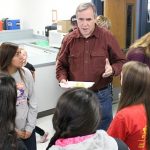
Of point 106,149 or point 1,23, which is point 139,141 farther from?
point 1,23

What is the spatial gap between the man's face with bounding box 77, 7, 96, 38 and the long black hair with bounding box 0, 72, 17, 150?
3.22 ft

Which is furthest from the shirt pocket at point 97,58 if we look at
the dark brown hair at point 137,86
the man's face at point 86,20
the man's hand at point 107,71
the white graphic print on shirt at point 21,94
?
the dark brown hair at point 137,86

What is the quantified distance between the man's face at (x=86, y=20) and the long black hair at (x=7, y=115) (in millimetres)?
982

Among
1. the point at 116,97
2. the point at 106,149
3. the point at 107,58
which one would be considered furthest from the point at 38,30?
the point at 106,149

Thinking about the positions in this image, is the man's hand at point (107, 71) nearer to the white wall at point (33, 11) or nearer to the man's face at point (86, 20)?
the man's face at point (86, 20)

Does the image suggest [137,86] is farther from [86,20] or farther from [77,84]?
[86,20]

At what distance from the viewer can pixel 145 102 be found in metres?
1.48

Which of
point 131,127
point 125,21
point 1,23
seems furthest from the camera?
point 1,23

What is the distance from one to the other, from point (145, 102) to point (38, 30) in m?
4.66

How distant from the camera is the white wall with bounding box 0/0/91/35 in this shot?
17.9 feet

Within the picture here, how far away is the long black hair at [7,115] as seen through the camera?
1.26m

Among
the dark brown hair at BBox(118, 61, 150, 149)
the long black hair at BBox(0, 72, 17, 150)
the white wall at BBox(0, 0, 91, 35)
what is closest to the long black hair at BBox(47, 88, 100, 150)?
the long black hair at BBox(0, 72, 17, 150)

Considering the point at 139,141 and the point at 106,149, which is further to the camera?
the point at 139,141

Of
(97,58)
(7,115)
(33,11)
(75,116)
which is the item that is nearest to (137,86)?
(75,116)
